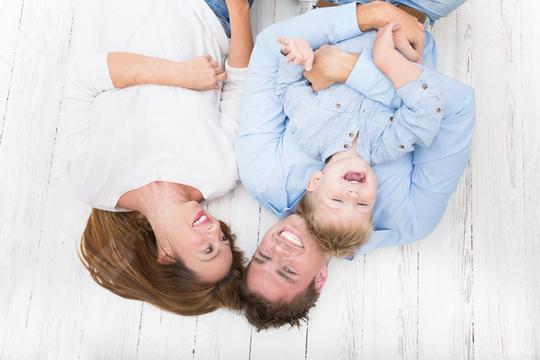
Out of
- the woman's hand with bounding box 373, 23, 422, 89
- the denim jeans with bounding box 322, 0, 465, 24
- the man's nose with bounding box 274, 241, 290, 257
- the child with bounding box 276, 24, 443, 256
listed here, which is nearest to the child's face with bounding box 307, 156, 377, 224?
the child with bounding box 276, 24, 443, 256

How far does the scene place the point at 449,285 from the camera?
1.42 metres

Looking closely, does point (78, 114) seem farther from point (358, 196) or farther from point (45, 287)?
point (358, 196)

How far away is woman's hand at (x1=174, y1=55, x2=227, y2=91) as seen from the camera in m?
1.31

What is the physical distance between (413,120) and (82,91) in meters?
0.82

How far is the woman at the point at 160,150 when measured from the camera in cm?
125

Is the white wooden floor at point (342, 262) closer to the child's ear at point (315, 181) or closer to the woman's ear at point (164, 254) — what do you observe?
the woman's ear at point (164, 254)

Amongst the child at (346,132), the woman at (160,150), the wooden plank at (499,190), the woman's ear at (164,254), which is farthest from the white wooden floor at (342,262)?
the child at (346,132)

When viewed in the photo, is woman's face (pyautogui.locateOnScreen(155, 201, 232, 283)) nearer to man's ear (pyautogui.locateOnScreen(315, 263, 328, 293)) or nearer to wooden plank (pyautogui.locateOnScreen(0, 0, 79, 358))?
man's ear (pyautogui.locateOnScreen(315, 263, 328, 293))

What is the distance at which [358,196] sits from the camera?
1.12 metres

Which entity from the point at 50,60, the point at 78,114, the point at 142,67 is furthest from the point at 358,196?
the point at 50,60

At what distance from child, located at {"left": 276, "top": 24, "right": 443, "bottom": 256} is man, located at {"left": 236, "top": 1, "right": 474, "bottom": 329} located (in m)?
0.02

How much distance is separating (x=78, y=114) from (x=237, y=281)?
588 mm

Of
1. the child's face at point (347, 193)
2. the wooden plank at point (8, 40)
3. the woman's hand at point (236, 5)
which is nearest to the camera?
the child's face at point (347, 193)

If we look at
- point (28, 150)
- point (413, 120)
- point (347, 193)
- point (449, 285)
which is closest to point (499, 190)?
point (449, 285)
